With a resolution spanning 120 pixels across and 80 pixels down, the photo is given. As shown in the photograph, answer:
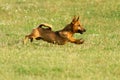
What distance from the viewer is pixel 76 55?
12547mm

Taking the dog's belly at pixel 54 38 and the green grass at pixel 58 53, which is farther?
the dog's belly at pixel 54 38

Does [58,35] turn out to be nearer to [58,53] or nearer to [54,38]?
[54,38]

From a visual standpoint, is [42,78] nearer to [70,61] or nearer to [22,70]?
[22,70]

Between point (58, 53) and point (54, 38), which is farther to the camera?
point (54, 38)

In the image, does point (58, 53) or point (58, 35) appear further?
point (58, 35)

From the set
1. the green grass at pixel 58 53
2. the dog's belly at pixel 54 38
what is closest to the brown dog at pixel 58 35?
the dog's belly at pixel 54 38

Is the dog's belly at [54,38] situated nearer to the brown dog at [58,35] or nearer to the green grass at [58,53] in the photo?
the brown dog at [58,35]

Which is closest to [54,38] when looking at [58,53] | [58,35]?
[58,35]

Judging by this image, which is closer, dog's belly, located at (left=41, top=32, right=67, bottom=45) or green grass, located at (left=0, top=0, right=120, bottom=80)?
green grass, located at (left=0, top=0, right=120, bottom=80)

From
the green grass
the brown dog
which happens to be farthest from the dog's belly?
the green grass

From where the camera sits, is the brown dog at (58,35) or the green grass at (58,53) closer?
the green grass at (58,53)

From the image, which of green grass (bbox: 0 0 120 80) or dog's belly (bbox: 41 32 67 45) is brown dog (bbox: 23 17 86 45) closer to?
dog's belly (bbox: 41 32 67 45)

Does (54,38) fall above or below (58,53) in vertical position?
below

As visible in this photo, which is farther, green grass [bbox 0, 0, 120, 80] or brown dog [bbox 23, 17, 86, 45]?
brown dog [bbox 23, 17, 86, 45]
